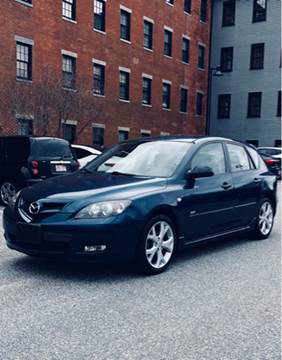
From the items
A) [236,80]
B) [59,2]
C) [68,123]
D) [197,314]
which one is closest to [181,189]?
[197,314]

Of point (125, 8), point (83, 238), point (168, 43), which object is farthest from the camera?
point (168, 43)

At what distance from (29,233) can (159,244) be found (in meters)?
1.45

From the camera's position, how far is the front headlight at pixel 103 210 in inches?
196

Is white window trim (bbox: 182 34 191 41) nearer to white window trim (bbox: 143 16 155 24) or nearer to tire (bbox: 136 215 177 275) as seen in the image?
white window trim (bbox: 143 16 155 24)

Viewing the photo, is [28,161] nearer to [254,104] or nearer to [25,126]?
[25,126]

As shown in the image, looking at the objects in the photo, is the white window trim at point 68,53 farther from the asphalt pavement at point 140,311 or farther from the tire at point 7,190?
the asphalt pavement at point 140,311

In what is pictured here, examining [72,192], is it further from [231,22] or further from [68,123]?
[231,22]

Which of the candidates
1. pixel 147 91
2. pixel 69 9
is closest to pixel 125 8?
pixel 69 9

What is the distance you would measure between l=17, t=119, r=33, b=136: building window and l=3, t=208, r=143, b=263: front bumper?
49.3 feet

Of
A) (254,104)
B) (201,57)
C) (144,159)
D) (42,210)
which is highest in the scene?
(201,57)

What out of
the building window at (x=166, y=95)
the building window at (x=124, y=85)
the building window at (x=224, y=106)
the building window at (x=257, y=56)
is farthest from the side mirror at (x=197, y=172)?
the building window at (x=224, y=106)

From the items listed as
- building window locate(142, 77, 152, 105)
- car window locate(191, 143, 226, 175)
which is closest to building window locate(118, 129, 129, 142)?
building window locate(142, 77, 152, 105)

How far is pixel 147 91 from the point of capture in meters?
30.8

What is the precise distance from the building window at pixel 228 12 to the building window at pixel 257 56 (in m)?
2.90
